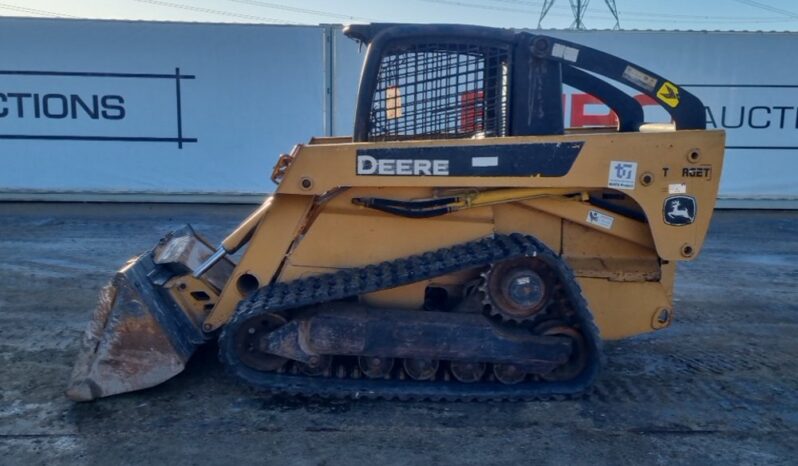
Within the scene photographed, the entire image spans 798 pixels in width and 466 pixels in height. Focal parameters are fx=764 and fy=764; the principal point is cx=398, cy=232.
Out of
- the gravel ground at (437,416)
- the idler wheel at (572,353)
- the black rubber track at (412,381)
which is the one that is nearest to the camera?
the gravel ground at (437,416)

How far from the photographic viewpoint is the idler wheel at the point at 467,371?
419 centimetres

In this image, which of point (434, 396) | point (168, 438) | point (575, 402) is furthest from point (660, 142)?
point (168, 438)

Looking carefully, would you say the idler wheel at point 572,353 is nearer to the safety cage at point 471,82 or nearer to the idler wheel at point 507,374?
the idler wheel at point 507,374

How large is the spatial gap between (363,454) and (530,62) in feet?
7.51

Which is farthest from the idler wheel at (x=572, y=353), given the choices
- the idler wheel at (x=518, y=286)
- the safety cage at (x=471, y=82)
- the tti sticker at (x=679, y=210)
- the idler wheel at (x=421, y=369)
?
Result: the safety cage at (x=471, y=82)

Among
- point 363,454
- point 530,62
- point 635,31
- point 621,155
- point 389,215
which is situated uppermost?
point 635,31

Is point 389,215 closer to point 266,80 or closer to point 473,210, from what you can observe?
point 473,210

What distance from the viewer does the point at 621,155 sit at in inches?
165

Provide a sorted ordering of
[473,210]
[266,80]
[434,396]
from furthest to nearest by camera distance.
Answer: [266,80]
[473,210]
[434,396]

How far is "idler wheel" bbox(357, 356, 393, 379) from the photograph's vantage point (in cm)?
418

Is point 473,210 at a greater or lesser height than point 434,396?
greater

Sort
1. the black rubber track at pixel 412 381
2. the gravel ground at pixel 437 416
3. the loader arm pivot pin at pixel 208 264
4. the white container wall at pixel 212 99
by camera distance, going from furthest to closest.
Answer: the white container wall at pixel 212 99 < the loader arm pivot pin at pixel 208 264 < the black rubber track at pixel 412 381 < the gravel ground at pixel 437 416

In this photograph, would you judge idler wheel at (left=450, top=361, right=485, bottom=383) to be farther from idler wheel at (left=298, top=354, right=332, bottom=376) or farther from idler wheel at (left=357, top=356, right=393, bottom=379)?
idler wheel at (left=298, top=354, right=332, bottom=376)

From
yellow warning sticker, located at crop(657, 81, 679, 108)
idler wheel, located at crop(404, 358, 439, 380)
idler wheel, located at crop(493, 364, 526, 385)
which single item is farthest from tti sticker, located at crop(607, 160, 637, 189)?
idler wheel, located at crop(404, 358, 439, 380)
